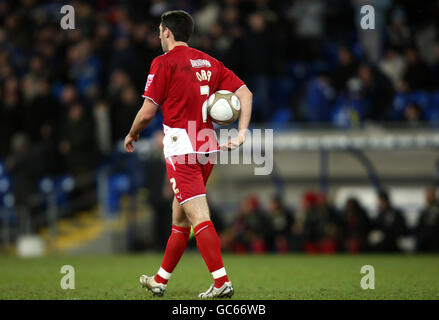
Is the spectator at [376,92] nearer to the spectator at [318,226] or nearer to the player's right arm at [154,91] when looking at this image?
the spectator at [318,226]

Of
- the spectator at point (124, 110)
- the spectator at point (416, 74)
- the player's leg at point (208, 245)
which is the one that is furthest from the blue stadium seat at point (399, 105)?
the player's leg at point (208, 245)

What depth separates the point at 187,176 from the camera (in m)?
6.95

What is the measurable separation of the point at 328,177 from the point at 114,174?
176 inches

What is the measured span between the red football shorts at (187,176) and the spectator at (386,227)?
8815 millimetres

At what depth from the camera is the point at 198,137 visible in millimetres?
7012

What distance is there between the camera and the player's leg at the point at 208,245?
6.77 metres

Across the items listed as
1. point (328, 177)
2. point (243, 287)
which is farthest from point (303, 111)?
point (243, 287)

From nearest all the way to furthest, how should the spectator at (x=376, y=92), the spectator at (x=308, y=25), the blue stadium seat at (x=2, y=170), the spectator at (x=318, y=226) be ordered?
1. the spectator at (x=318, y=226)
2. the spectator at (x=376, y=92)
3. the spectator at (x=308, y=25)
4. the blue stadium seat at (x=2, y=170)

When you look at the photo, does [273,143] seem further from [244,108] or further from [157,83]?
[157,83]

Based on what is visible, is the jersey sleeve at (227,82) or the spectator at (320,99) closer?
the jersey sleeve at (227,82)

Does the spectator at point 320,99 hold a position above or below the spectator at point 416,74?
below

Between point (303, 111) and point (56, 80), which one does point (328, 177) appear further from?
point (56, 80)

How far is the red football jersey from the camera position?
691 centimetres

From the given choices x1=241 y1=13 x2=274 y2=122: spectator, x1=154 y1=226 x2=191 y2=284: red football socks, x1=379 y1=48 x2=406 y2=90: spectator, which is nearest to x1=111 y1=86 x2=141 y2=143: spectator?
x1=241 y1=13 x2=274 y2=122: spectator
